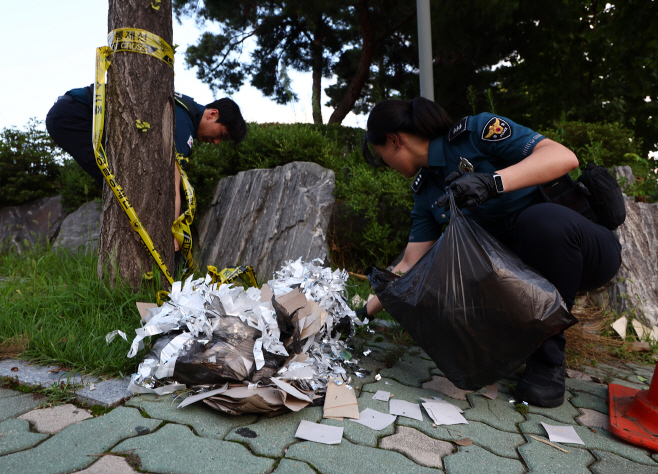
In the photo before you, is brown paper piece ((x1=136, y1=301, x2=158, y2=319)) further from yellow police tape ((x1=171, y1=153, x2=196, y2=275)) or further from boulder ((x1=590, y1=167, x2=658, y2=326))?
boulder ((x1=590, y1=167, x2=658, y2=326))

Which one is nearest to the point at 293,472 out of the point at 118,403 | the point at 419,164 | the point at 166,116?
the point at 118,403

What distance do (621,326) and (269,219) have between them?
8.81 feet

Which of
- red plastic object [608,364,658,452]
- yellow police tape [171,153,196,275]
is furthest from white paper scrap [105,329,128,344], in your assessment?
red plastic object [608,364,658,452]

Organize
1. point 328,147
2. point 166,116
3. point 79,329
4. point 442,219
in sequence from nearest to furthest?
point 79,329
point 442,219
point 166,116
point 328,147

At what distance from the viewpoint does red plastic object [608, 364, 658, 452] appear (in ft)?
4.86

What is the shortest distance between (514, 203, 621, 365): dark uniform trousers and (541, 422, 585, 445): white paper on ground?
0.98 ft

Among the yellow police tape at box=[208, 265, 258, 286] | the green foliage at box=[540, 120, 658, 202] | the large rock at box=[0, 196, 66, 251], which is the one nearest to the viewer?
the yellow police tape at box=[208, 265, 258, 286]

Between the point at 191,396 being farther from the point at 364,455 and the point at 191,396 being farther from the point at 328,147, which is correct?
the point at 328,147

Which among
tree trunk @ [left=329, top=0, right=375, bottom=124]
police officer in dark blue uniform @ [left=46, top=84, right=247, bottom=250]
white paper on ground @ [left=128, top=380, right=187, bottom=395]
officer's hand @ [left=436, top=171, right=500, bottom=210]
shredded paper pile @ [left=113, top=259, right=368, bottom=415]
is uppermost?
tree trunk @ [left=329, top=0, right=375, bottom=124]

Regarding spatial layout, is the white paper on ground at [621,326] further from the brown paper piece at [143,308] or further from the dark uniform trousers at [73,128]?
the dark uniform trousers at [73,128]

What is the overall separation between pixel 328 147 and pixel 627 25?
5431 mm

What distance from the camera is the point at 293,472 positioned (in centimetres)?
117

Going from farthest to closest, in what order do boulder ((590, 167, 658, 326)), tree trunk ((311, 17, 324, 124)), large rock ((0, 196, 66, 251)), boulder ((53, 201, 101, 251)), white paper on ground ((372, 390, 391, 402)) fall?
tree trunk ((311, 17, 324, 124)) → large rock ((0, 196, 66, 251)) → boulder ((53, 201, 101, 251)) → boulder ((590, 167, 658, 326)) → white paper on ground ((372, 390, 391, 402))

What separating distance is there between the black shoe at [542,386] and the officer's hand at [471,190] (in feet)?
2.55
